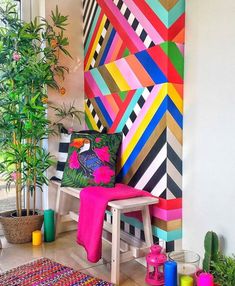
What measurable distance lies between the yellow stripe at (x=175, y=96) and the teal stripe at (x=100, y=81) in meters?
0.69

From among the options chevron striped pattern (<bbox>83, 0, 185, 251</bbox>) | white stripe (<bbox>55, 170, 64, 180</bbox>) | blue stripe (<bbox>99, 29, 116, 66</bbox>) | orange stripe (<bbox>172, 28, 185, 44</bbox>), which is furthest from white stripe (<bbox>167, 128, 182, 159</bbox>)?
white stripe (<bbox>55, 170, 64, 180</bbox>)

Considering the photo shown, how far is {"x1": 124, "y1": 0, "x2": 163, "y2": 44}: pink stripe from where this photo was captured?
1.87 m

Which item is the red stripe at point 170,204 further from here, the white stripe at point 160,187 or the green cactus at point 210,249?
the green cactus at point 210,249

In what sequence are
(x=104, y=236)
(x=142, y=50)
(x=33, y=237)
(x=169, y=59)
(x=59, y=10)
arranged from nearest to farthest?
(x=169, y=59) < (x=142, y=50) < (x=104, y=236) < (x=33, y=237) < (x=59, y=10)

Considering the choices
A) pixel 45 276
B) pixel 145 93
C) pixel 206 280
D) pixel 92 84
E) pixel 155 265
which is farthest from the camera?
pixel 92 84

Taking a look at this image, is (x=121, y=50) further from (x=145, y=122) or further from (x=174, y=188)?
(x=174, y=188)

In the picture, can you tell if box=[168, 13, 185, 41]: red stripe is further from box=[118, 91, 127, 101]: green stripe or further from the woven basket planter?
the woven basket planter

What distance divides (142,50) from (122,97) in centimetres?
39

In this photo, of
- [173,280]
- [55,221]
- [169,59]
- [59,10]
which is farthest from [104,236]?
[59,10]

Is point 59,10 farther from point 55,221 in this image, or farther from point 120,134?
point 55,221

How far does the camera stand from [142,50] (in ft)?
6.55

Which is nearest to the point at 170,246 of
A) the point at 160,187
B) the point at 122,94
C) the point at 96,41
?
the point at 160,187

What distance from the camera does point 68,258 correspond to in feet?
6.81

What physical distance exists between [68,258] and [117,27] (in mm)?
1760
